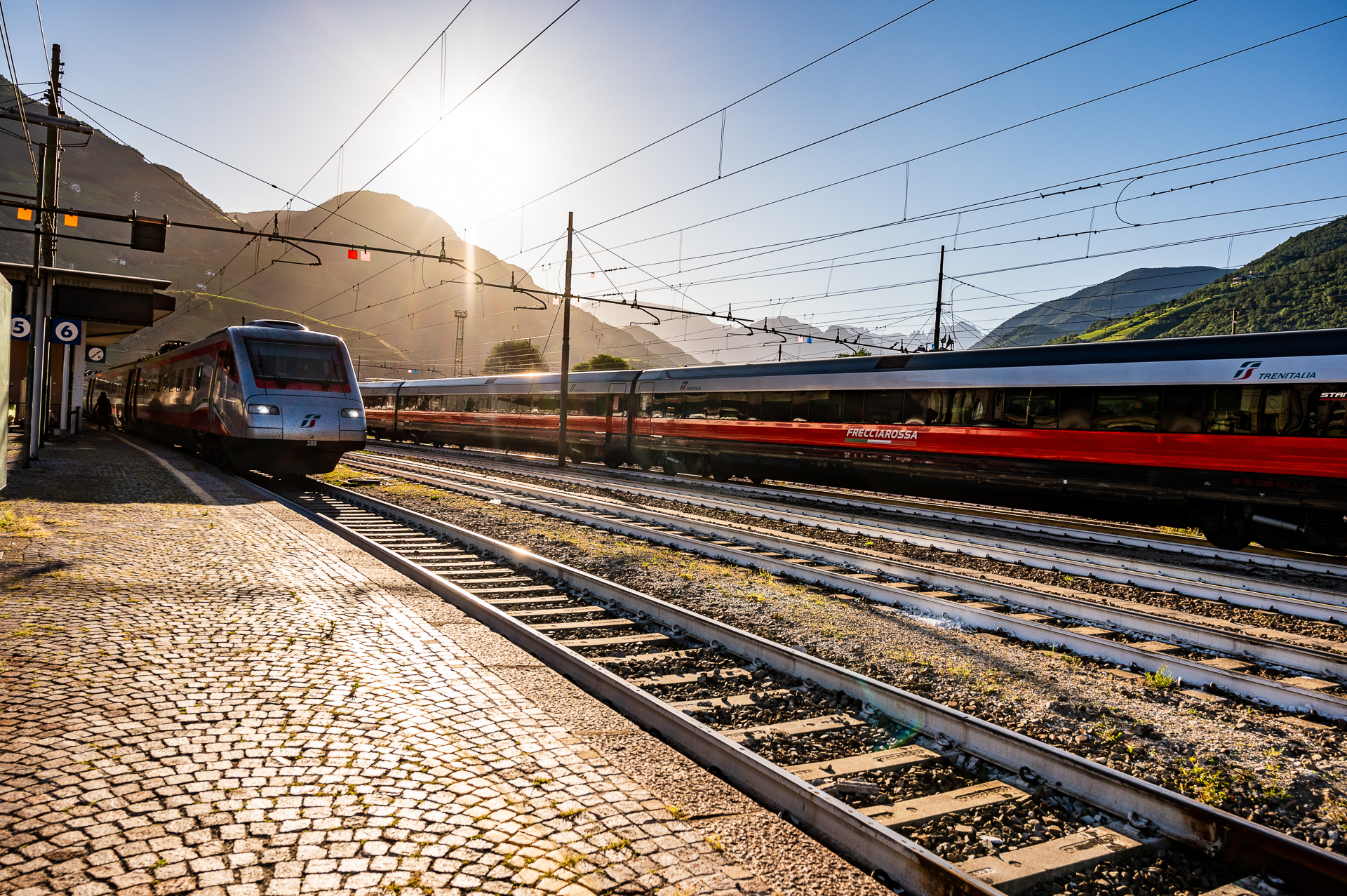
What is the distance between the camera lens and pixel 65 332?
18.4m

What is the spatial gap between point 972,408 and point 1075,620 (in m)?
8.48

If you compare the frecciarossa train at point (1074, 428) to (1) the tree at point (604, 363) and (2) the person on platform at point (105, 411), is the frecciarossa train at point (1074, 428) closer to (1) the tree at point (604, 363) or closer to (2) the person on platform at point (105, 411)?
(2) the person on platform at point (105, 411)

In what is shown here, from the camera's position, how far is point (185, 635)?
5.40 meters

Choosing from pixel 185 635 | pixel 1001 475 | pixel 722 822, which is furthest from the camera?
pixel 1001 475

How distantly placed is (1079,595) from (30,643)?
28.4 feet

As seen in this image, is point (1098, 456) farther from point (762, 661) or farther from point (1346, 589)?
point (762, 661)

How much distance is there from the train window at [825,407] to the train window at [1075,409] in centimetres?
490

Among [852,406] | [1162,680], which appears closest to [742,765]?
[1162,680]

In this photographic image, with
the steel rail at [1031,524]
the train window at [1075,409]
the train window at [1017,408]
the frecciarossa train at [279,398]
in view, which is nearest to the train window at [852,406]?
the steel rail at [1031,524]

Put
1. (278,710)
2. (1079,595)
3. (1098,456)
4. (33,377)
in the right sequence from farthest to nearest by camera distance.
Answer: (33,377) → (1098,456) → (1079,595) → (278,710)

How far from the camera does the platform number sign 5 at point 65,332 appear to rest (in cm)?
1828

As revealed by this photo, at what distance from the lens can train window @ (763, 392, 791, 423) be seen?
1880 centimetres

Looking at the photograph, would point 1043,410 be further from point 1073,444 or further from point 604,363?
point 604,363

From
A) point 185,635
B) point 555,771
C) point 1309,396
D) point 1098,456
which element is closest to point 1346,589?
point 1309,396
